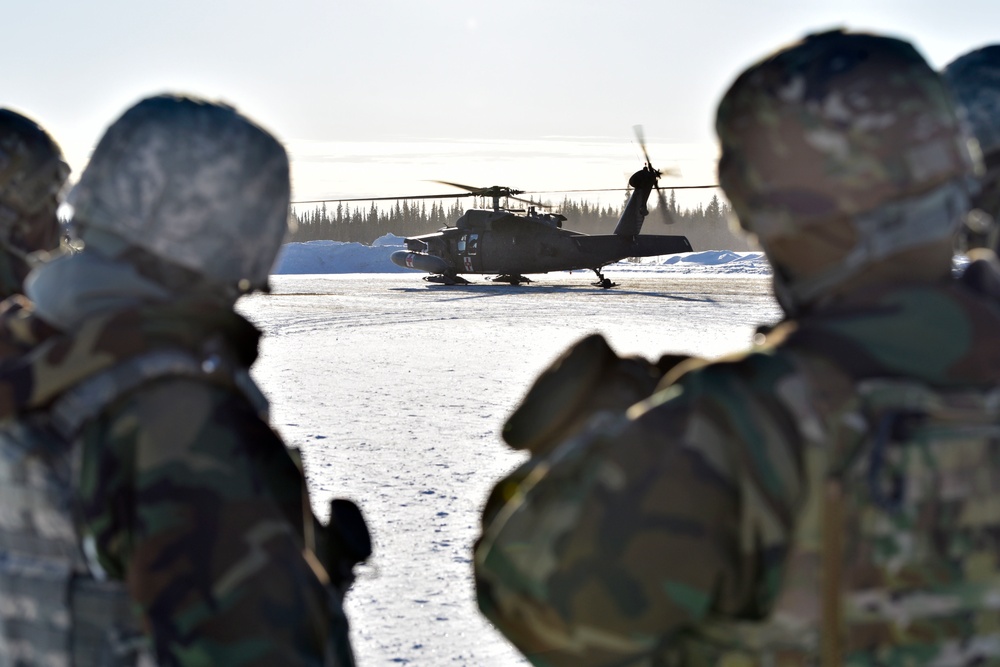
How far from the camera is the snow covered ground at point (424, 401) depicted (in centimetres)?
389

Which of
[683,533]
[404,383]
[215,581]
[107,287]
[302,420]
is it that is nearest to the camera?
[683,533]

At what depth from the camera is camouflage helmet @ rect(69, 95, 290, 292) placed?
175 centimetres

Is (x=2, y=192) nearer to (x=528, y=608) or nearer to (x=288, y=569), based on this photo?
(x=288, y=569)

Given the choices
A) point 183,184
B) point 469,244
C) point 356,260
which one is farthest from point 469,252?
point 356,260

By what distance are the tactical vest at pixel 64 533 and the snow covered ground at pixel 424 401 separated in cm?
99

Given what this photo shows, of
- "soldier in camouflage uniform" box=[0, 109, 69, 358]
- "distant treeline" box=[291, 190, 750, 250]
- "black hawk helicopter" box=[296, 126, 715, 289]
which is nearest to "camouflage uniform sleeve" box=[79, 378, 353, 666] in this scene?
"soldier in camouflage uniform" box=[0, 109, 69, 358]

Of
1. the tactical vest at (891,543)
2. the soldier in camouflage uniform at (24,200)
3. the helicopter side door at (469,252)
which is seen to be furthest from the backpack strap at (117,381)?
the helicopter side door at (469,252)

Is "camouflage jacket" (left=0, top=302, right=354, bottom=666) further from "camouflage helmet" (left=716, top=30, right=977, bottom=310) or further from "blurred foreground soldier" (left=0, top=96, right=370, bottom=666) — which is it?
"camouflage helmet" (left=716, top=30, right=977, bottom=310)

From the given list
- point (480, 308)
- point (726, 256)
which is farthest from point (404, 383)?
point (726, 256)

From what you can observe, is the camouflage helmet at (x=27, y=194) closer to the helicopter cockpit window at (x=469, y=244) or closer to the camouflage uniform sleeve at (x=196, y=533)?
the camouflage uniform sleeve at (x=196, y=533)

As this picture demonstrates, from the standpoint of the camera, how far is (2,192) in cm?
300

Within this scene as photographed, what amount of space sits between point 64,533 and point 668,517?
96 centimetres

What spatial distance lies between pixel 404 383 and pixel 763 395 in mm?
8122

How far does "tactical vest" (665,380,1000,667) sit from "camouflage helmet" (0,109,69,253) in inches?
94.6
